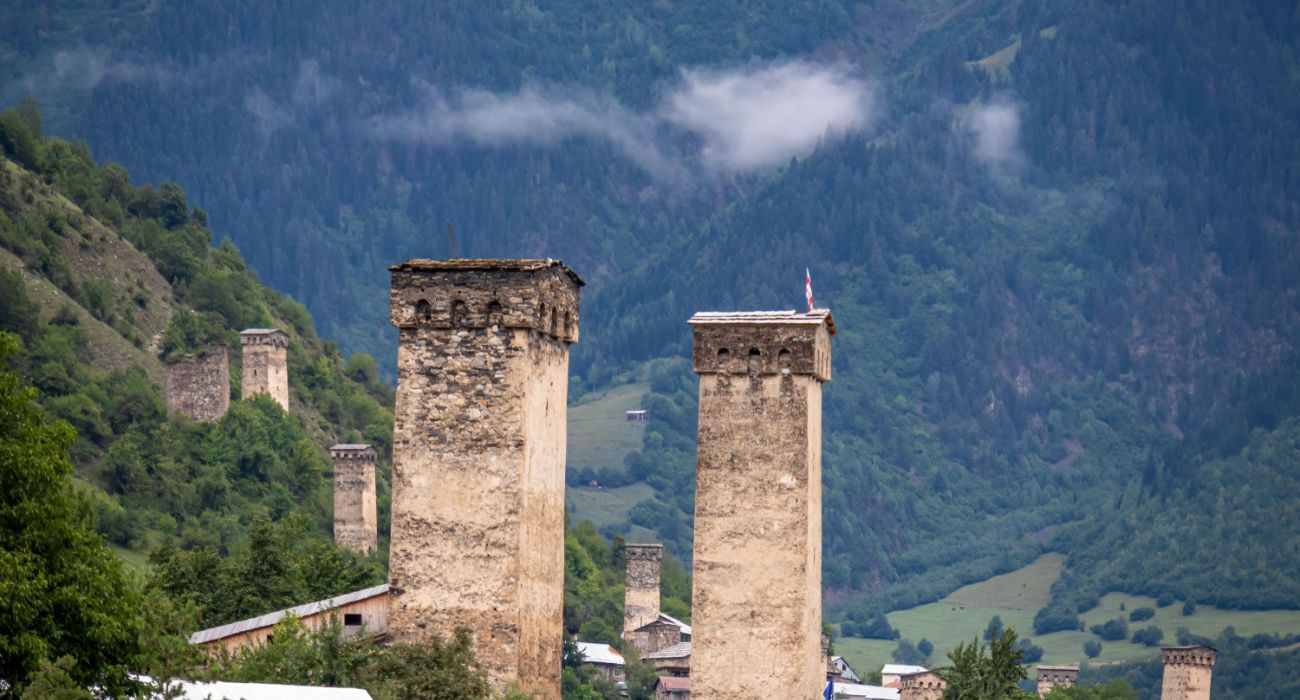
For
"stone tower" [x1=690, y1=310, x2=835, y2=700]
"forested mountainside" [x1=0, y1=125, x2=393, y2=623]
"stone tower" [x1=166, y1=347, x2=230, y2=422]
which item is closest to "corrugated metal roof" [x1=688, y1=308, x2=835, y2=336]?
"stone tower" [x1=690, y1=310, x2=835, y2=700]

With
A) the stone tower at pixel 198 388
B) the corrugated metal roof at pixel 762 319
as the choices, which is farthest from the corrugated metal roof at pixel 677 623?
the corrugated metal roof at pixel 762 319

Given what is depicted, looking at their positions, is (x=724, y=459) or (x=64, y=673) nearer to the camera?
(x=64, y=673)

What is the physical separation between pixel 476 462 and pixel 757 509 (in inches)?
366

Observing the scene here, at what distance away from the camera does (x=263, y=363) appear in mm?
174500

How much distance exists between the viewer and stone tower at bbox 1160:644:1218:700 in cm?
13700

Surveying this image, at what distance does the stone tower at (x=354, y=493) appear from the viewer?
490ft

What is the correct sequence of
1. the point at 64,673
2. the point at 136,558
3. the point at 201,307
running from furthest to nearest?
the point at 201,307
the point at 136,558
the point at 64,673

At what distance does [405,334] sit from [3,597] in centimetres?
1563

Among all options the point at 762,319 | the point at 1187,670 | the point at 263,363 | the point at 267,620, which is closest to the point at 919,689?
the point at 1187,670

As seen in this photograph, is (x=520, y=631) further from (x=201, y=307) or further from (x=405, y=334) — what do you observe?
(x=201, y=307)

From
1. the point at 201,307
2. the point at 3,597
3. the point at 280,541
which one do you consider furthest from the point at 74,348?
the point at 3,597

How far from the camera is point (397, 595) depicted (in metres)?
50.6

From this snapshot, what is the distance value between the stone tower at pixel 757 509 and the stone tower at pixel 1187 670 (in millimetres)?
82114

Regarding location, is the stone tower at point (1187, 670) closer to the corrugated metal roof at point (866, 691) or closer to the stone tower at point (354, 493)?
the corrugated metal roof at point (866, 691)
